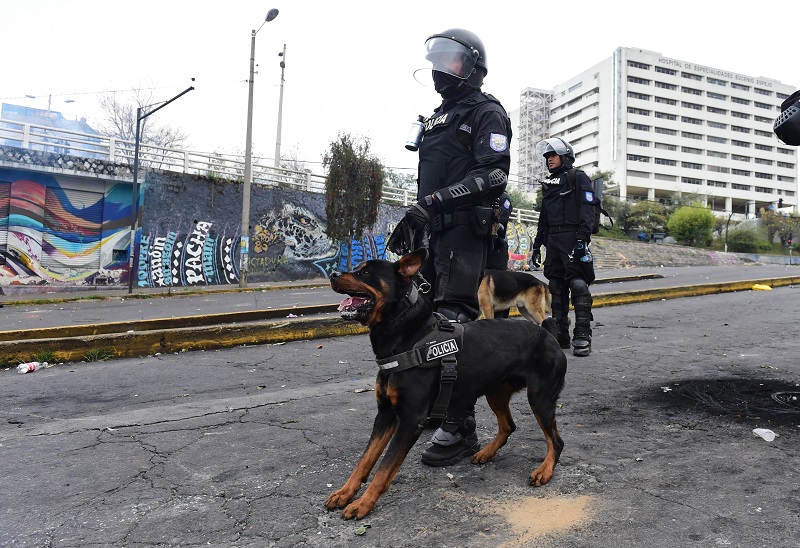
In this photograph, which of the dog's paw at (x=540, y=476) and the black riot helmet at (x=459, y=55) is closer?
the dog's paw at (x=540, y=476)

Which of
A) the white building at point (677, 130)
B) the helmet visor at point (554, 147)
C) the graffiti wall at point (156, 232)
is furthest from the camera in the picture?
the white building at point (677, 130)

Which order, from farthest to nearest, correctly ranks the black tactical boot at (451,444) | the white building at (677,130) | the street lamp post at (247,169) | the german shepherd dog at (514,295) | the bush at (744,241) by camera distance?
the white building at (677,130) → the bush at (744,241) → the street lamp post at (247,169) → the german shepherd dog at (514,295) → the black tactical boot at (451,444)

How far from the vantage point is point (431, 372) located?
225 centimetres

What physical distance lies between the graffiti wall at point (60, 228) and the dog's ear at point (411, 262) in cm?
1888

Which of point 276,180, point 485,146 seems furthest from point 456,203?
point 276,180

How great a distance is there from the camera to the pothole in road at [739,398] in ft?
10.4

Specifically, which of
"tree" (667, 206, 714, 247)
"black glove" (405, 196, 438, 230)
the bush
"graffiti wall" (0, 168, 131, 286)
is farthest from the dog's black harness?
the bush

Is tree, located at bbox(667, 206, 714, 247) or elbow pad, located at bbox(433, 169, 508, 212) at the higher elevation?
tree, located at bbox(667, 206, 714, 247)

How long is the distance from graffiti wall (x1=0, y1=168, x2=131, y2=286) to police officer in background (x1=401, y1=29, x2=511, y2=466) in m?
18.2

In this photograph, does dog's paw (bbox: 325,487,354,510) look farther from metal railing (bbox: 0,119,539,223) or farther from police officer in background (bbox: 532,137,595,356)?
metal railing (bbox: 0,119,539,223)

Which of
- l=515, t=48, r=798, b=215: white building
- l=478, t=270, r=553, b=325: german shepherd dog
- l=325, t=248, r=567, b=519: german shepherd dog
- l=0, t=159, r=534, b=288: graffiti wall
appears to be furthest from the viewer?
l=515, t=48, r=798, b=215: white building

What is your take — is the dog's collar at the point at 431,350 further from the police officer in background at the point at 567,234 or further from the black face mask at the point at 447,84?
the police officer in background at the point at 567,234

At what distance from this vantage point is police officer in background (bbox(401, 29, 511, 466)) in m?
2.78

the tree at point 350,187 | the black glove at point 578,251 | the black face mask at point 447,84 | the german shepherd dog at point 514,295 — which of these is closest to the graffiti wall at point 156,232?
the tree at point 350,187
